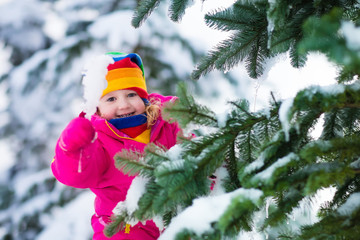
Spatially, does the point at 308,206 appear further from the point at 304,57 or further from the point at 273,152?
the point at 304,57

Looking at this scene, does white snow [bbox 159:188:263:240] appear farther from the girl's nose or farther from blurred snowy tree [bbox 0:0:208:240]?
blurred snowy tree [bbox 0:0:208:240]

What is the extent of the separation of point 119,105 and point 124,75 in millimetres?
151

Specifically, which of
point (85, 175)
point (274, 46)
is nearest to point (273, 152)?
point (274, 46)

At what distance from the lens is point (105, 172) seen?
178 cm

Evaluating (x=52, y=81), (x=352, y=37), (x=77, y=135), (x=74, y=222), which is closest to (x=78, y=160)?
(x=77, y=135)

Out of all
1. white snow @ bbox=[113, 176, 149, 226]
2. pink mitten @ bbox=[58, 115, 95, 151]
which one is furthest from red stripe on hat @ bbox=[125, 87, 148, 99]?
white snow @ bbox=[113, 176, 149, 226]

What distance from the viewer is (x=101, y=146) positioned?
5.91ft

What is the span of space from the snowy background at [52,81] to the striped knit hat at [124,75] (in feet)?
9.62

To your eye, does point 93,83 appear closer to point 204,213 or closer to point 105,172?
point 105,172

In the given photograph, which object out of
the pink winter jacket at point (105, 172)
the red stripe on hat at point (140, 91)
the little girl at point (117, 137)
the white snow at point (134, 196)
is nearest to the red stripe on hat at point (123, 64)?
the little girl at point (117, 137)

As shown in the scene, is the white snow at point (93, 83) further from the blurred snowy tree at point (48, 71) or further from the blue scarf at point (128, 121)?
the blurred snowy tree at point (48, 71)

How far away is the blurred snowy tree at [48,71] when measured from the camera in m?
5.21

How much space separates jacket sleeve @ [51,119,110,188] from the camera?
1399mm

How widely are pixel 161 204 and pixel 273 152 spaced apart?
1.06ft
